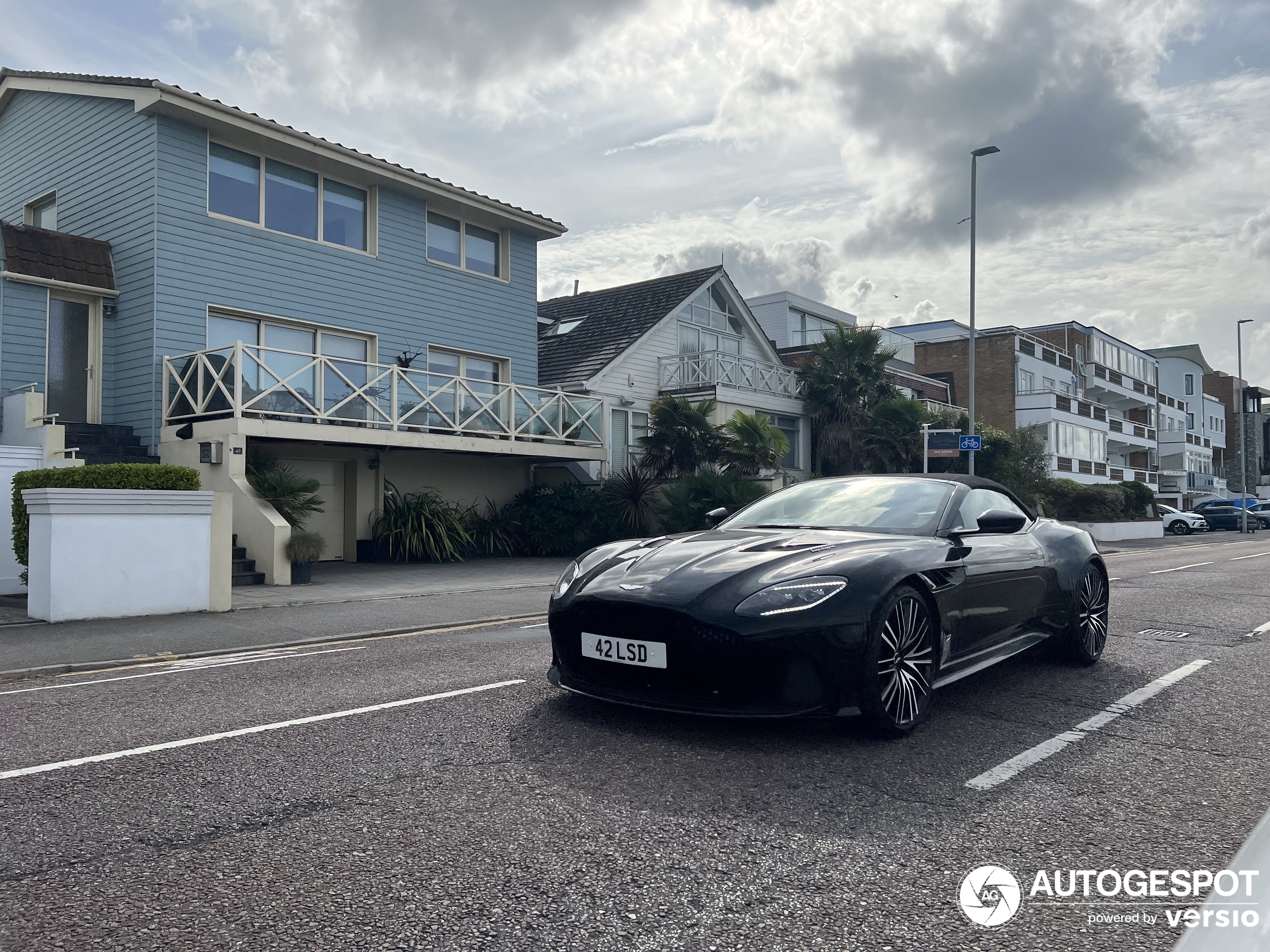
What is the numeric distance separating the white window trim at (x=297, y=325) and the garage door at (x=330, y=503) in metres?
2.25

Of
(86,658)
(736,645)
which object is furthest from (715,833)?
(86,658)

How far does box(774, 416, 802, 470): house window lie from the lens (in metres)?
29.0

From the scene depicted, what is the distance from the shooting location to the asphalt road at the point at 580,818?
272cm

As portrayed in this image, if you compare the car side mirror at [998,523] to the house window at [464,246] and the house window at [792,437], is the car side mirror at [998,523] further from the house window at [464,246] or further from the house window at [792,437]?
the house window at [792,437]

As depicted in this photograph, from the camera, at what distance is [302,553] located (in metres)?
13.9

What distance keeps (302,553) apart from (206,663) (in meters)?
6.47

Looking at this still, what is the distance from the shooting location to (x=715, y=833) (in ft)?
11.2

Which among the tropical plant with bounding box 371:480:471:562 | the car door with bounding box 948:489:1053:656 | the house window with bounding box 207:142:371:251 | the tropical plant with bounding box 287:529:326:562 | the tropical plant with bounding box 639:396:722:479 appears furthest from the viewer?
the tropical plant with bounding box 639:396:722:479

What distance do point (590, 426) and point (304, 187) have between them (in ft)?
24.9

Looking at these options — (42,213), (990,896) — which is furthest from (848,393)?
(990,896)

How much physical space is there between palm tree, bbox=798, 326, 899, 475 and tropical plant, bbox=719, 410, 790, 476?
24.5 ft

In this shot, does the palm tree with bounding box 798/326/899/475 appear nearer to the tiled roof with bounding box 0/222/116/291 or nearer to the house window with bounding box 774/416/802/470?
the house window with bounding box 774/416/802/470

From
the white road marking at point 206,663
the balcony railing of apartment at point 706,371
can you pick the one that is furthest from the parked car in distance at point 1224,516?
the white road marking at point 206,663

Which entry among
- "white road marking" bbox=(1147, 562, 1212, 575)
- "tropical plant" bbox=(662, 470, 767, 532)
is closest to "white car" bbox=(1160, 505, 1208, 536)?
"white road marking" bbox=(1147, 562, 1212, 575)
